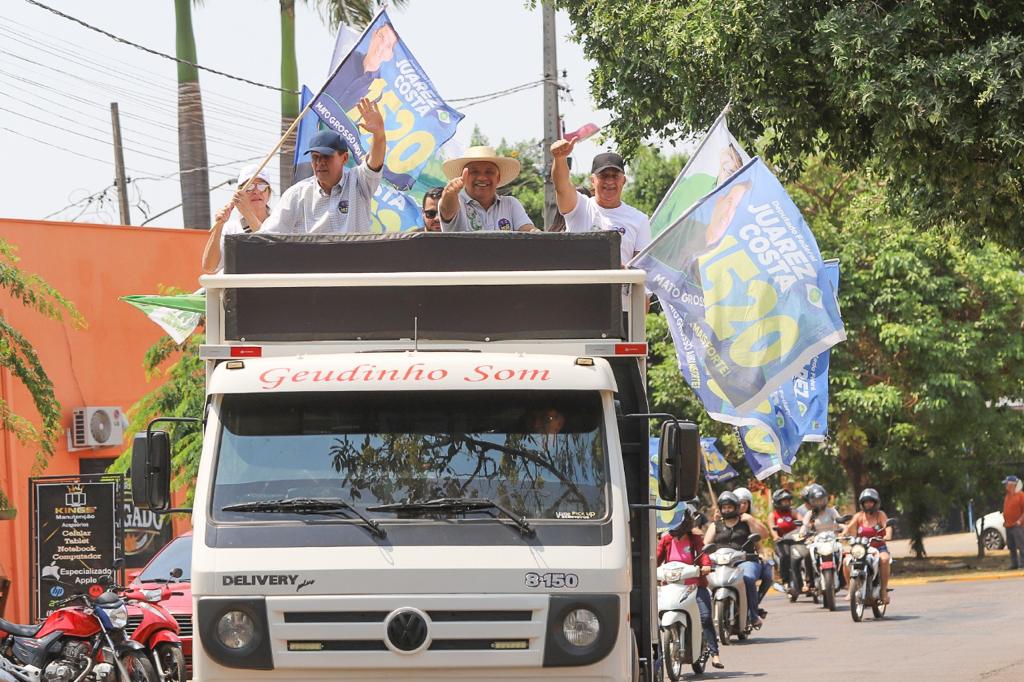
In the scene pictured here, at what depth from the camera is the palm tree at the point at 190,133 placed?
99.9 ft

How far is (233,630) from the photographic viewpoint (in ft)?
25.5

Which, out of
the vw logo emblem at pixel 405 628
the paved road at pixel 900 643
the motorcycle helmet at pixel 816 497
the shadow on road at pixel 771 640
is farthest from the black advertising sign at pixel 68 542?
the vw logo emblem at pixel 405 628

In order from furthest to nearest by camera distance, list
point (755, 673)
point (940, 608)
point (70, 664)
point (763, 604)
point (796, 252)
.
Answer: point (763, 604) < point (940, 608) < point (755, 673) < point (70, 664) < point (796, 252)

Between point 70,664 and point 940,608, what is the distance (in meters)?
13.1

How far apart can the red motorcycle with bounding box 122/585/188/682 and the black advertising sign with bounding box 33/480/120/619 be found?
4139 millimetres

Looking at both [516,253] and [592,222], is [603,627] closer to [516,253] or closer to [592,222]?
[516,253]

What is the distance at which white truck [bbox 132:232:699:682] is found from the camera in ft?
25.3

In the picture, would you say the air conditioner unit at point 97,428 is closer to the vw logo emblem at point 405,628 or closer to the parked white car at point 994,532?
the vw logo emblem at point 405,628

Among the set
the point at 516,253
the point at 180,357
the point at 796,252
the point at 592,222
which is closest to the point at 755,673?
the point at 796,252

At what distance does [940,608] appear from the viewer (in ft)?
75.4

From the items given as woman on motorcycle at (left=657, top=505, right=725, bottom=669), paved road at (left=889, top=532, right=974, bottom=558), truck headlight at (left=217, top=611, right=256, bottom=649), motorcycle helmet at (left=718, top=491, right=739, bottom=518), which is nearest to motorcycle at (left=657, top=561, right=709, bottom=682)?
woman on motorcycle at (left=657, top=505, right=725, bottom=669)

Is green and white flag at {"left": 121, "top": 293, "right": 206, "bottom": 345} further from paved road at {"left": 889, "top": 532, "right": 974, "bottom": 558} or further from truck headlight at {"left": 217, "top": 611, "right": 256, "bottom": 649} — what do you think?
paved road at {"left": 889, "top": 532, "right": 974, "bottom": 558}

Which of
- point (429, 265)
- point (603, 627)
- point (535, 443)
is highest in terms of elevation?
point (429, 265)

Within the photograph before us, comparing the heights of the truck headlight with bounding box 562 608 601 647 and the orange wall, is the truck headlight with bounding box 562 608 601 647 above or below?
below
